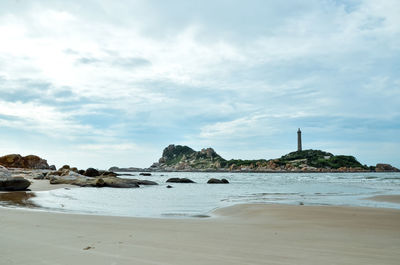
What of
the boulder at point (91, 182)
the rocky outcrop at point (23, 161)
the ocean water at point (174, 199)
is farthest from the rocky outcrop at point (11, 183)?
the rocky outcrop at point (23, 161)

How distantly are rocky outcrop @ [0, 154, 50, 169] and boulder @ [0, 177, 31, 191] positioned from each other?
63.4 metres

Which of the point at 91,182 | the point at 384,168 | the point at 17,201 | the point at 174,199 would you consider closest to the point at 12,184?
the point at 17,201

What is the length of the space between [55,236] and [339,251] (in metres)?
5.20

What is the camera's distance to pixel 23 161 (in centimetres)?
7994

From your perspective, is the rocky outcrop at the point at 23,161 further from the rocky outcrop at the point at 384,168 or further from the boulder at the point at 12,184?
the rocky outcrop at the point at 384,168

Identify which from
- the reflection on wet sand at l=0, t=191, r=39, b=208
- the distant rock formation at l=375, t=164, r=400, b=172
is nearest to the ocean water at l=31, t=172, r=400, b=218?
the reflection on wet sand at l=0, t=191, r=39, b=208

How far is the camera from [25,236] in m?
5.90

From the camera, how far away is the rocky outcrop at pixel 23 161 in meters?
73.7

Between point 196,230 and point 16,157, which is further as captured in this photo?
point 16,157

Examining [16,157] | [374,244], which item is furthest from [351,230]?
[16,157]

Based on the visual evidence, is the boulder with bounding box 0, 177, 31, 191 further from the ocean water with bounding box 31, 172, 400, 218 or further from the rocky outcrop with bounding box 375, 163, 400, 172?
the rocky outcrop with bounding box 375, 163, 400, 172

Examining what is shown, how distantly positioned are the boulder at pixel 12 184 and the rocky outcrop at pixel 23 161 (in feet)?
208

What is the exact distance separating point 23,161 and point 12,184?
231 feet

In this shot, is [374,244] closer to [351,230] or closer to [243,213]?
[351,230]
